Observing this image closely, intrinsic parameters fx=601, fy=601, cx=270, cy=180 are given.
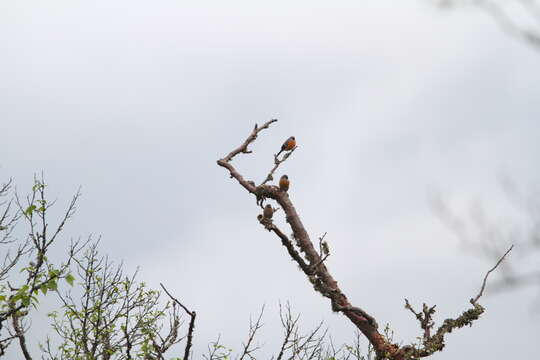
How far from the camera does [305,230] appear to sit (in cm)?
842

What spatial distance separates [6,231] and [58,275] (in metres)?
6.29

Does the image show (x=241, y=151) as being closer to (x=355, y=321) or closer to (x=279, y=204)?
(x=279, y=204)

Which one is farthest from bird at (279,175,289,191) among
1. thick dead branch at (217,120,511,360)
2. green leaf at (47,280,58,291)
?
green leaf at (47,280,58,291)

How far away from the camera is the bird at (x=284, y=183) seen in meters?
8.45

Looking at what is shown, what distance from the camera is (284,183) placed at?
27.7 feet

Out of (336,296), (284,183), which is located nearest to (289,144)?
(284,183)

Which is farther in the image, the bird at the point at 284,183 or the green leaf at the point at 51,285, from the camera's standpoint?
the bird at the point at 284,183

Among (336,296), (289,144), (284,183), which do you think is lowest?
(336,296)

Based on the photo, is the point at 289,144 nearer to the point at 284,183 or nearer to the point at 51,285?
the point at 284,183

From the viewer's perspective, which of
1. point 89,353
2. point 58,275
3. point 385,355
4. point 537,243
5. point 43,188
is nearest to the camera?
point 537,243

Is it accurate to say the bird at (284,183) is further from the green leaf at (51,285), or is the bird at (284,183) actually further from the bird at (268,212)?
the green leaf at (51,285)

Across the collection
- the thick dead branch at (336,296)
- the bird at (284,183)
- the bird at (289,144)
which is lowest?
the thick dead branch at (336,296)

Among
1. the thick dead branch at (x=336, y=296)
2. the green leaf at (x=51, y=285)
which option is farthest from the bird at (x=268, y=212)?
the green leaf at (x=51, y=285)

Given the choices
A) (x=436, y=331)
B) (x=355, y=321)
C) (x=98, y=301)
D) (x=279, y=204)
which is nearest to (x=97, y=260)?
(x=98, y=301)
